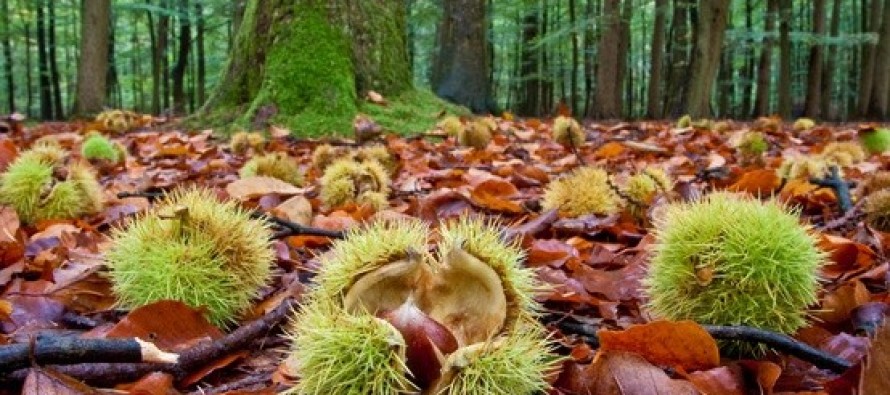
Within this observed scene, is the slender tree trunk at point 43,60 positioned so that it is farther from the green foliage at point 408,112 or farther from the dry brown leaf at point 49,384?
the dry brown leaf at point 49,384

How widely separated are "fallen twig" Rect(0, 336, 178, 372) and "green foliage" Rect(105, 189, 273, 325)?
28 centimetres

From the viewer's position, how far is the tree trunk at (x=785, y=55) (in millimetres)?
15680

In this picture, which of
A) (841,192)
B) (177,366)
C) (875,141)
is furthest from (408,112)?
(177,366)

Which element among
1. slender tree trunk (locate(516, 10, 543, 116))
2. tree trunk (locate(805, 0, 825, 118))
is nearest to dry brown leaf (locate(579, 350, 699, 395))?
tree trunk (locate(805, 0, 825, 118))

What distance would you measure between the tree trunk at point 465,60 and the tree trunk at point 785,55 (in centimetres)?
631

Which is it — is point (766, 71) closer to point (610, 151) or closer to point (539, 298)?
point (610, 151)

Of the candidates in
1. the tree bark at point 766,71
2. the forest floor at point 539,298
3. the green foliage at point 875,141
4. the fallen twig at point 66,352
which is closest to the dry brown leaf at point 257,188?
the forest floor at point 539,298

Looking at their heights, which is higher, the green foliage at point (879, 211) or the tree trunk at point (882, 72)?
the tree trunk at point (882, 72)

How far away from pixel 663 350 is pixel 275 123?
450 centimetres


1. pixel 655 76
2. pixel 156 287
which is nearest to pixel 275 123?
pixel 156 287

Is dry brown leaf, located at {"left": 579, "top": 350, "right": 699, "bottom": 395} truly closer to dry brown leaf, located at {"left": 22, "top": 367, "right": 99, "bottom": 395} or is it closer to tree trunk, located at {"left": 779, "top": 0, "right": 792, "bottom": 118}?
dry brown leaf, located at {"left": 22, "top": 367, "right": 99, "bottom": 395}

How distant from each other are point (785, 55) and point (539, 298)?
16.1 metres

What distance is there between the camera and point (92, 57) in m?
11.6

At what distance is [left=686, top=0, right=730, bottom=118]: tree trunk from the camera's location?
9.37 metres
